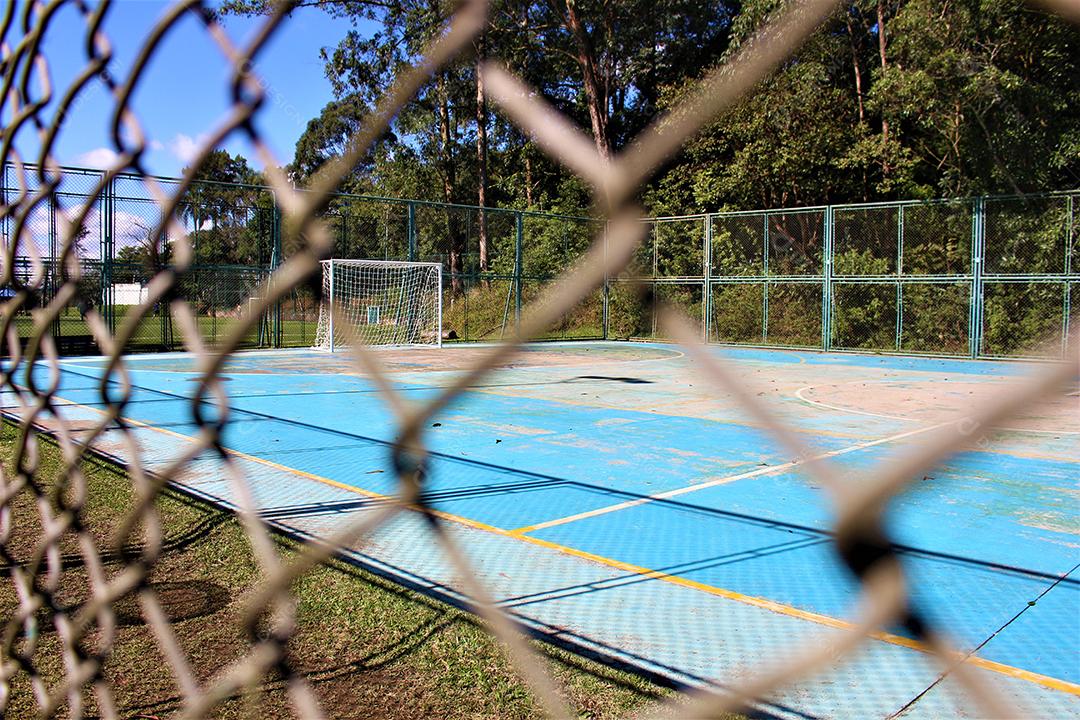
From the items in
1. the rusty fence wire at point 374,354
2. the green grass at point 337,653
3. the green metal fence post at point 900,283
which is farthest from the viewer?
the green metal fence post at point 900,283

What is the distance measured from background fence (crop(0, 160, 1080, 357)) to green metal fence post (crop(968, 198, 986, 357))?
3 cm

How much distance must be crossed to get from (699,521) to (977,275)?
1608 centimetres

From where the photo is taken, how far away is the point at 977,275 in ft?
60.8

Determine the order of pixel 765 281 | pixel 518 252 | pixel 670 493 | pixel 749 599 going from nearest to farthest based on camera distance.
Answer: pixel 749 599 → pixel 670 493 → pixel 765 281 → pixel 518 252

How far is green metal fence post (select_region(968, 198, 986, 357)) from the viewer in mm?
18516

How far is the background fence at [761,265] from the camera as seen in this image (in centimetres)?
1811

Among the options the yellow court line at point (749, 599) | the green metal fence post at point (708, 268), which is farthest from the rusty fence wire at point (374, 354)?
the green metal fence post at point (708, 268)

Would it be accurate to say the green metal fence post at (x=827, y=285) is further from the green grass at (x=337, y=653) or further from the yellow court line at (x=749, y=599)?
the green grass at (x=337, y=653)

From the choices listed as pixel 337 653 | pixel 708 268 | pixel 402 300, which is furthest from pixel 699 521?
pixel 708 268

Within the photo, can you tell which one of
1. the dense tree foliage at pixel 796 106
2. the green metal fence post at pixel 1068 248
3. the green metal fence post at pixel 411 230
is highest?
the dense tree foliage at pixel 796 106

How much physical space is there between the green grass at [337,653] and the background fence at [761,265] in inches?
506

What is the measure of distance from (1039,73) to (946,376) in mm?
6358

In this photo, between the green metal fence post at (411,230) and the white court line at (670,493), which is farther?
the green metal fence post at (411,230)

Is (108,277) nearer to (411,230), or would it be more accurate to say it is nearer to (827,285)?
(411,230)
